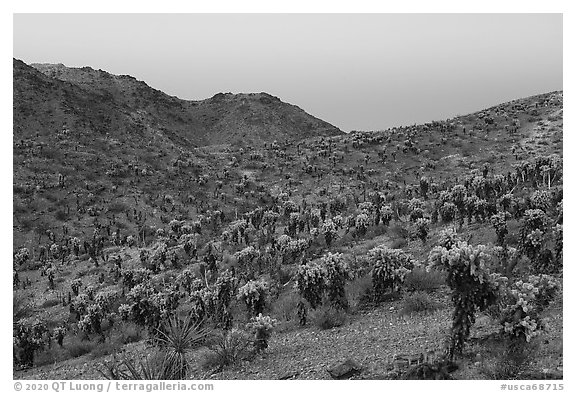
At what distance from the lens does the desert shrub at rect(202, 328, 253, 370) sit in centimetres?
1014

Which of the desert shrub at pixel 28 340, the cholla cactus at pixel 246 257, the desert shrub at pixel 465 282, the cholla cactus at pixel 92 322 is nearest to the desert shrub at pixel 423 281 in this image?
the desert shrub at pixel 465 282

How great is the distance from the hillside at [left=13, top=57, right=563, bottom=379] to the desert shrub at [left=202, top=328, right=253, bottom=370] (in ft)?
0.55

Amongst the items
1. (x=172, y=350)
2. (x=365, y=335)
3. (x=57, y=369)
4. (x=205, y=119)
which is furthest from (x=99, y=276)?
(x=205, y=119)

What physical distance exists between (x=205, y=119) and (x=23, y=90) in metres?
30.9

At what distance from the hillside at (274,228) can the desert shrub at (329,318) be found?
0.20 ft

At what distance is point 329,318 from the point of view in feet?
38.1

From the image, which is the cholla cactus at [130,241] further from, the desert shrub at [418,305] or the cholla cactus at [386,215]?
the desert shrub at [418,305]

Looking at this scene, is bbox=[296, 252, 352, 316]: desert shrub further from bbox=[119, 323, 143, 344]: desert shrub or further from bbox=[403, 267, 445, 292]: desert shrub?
bbox=[119, 323, 143, 344]: desert shrub

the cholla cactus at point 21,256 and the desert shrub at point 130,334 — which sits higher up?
the cholla cactus at point 21,256

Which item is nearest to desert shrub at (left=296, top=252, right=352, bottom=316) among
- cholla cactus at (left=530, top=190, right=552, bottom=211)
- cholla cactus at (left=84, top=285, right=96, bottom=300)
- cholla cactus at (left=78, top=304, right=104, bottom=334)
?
cholla cactus at (left=78, top=304, right=104, bottom=334)

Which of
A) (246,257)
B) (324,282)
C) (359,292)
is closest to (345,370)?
(324,282)

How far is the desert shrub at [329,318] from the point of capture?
454 inches

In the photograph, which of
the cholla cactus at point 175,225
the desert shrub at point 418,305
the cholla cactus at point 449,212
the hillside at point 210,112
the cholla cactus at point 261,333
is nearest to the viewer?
the cholla cactus at point 261,333

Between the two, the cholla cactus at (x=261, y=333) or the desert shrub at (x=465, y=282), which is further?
the cholla cactus at (x=261, y=333)
